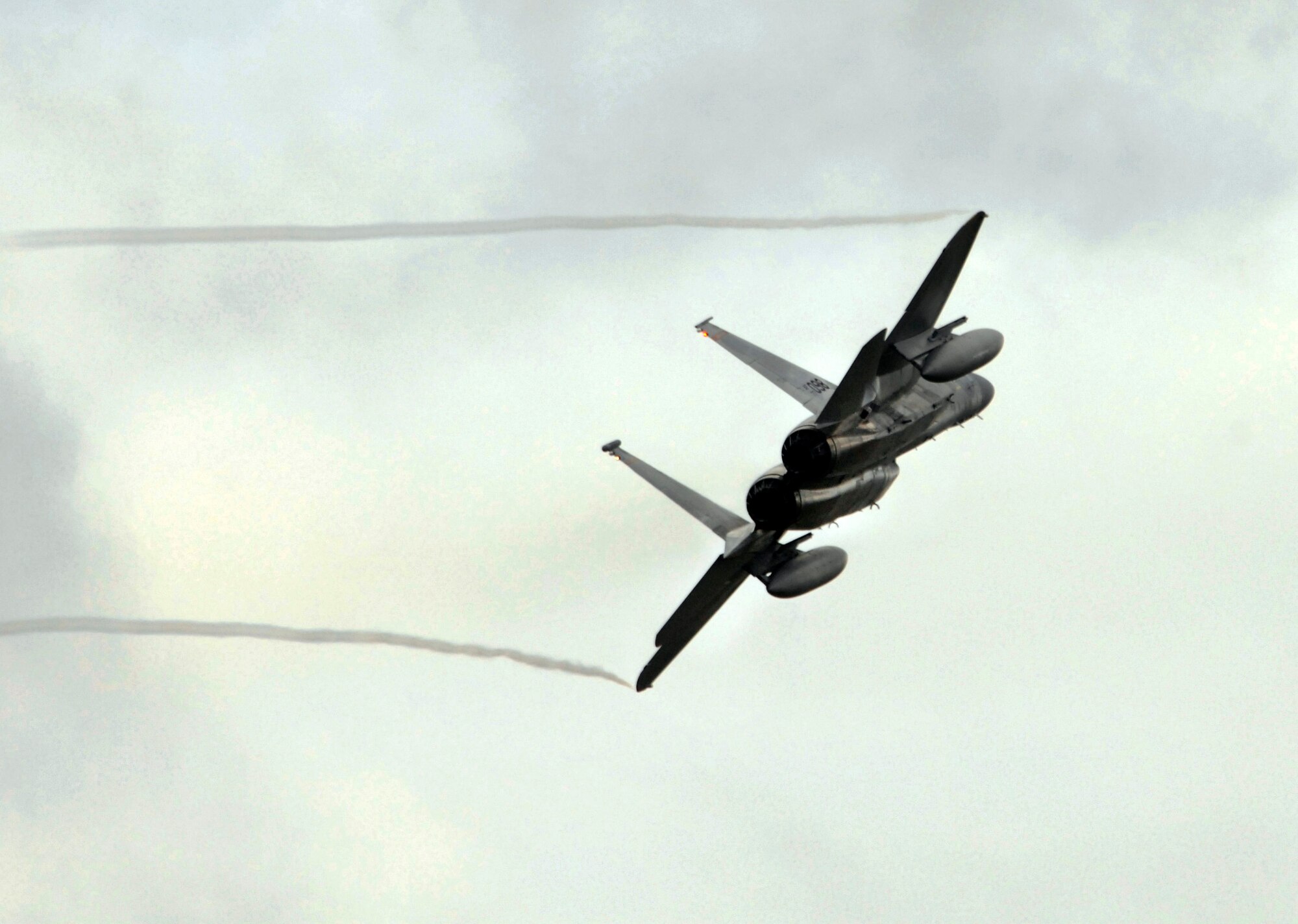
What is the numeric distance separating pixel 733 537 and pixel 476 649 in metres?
10.2

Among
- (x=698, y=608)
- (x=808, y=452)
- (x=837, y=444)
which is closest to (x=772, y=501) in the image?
(x=808, y=452)

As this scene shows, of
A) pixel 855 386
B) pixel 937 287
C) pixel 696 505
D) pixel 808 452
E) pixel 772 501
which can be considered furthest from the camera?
pixel 696 505

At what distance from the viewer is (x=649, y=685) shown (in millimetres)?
47500

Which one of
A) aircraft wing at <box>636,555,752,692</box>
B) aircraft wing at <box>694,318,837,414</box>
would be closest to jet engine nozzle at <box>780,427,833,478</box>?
aircraft wing at <box>694,318,837,414</box>

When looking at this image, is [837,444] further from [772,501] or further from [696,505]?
[696,505]

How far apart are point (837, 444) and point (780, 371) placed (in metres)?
6.45

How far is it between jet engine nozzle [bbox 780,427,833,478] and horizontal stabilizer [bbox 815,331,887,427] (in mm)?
451

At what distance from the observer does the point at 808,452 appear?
4278 centimetres

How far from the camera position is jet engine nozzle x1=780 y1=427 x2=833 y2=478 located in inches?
1684

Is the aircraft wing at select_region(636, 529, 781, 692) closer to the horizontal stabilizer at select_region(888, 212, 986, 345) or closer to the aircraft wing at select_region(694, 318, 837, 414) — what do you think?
the aircraft wing at select_region(694, 318, 837, 414)

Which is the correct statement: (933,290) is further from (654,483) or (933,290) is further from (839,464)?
(654,483)

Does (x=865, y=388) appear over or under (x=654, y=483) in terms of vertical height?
over

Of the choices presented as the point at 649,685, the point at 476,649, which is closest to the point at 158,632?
the point at 476,649

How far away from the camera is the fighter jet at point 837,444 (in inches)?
1690
